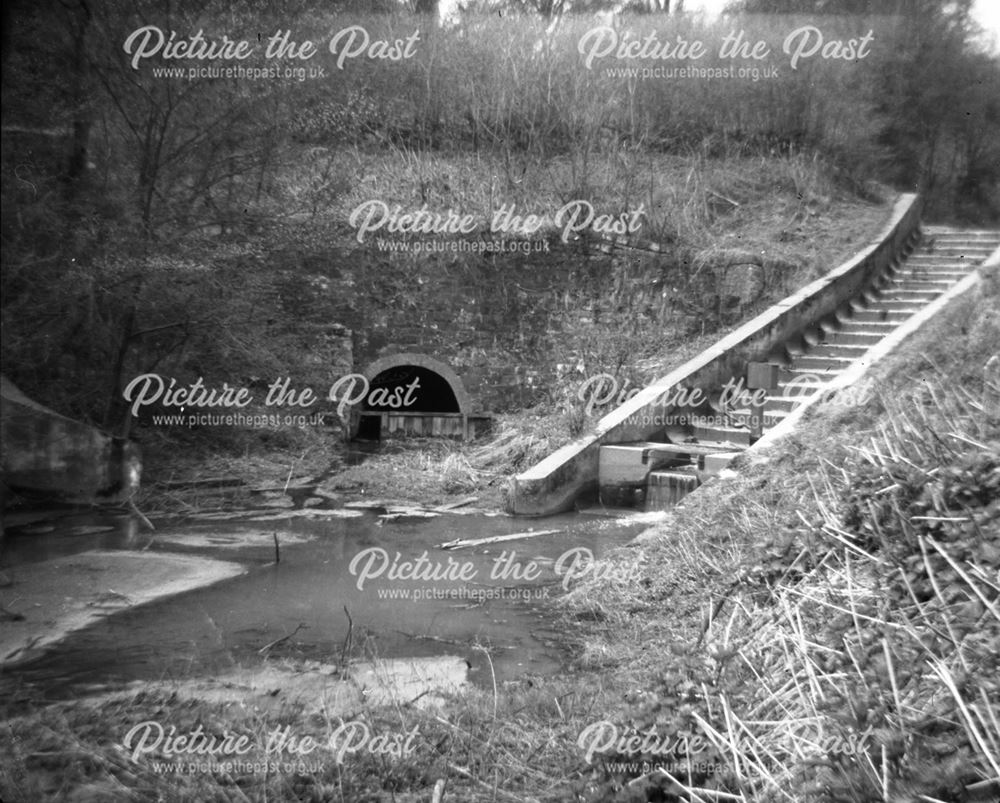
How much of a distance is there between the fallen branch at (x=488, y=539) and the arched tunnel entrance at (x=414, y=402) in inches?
178

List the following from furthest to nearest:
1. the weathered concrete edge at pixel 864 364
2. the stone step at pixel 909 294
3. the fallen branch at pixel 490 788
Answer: the stone step at pixel 909 294, the weathered concrete edge at pixel 864 364, the fallen branch at pixel 490 788

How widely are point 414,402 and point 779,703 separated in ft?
40.7

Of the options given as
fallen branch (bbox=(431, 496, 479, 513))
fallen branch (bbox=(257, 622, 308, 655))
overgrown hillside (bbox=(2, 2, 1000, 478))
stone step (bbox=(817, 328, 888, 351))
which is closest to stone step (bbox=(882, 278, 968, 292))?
overgrown hillside (bbox=(2, 2, 1000, 478))

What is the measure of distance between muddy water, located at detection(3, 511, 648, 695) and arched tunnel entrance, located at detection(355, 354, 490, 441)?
12.2 feet

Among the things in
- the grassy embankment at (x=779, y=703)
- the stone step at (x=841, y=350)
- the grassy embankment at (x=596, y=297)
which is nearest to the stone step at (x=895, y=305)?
the grassy embankment at (x=596, y=297)

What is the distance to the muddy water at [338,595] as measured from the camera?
17.9ft

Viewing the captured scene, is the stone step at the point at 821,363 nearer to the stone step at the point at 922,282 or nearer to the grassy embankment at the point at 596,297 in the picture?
the grassy embankment at the point at 596,297

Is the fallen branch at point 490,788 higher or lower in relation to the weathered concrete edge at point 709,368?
lower

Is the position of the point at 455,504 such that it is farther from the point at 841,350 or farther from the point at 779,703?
the point at 779,703

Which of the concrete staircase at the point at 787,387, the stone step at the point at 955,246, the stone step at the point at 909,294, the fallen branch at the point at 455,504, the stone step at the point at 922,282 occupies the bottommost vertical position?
the fallen branch at the point at 455,504

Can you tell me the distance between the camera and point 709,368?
11703 mm

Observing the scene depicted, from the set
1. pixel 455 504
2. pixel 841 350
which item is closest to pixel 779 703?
pixel 455 504

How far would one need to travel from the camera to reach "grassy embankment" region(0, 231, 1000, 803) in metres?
2.95

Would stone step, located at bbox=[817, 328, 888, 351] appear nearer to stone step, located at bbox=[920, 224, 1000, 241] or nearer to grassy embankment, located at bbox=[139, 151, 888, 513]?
grassy embankment, located at bbox=[139, 151, 888, 513]
